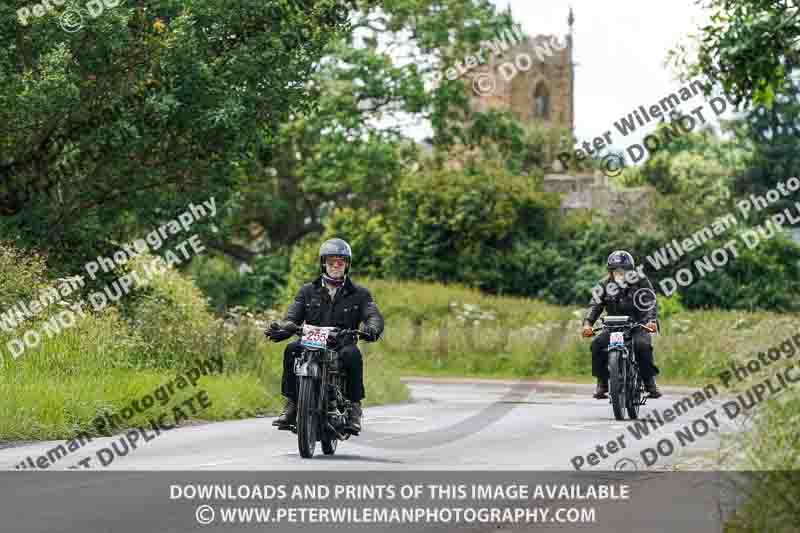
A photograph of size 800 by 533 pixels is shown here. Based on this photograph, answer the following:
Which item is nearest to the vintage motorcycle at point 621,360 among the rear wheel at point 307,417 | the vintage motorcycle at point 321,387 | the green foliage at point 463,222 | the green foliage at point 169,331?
the vintage motorcycle at point 321,387

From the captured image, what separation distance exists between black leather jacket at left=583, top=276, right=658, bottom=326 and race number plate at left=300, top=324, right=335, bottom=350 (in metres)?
6.26

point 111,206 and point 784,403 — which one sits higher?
point 111,206

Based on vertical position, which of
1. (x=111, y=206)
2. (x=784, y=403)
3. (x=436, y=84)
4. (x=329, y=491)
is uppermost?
(x=436, y=84)

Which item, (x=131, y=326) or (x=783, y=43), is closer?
(x=783, y=43)

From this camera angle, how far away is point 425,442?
56.4 ft

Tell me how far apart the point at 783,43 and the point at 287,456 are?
5968mm

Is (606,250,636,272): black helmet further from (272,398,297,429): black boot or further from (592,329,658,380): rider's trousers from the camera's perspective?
(272,398,297,429): black boot

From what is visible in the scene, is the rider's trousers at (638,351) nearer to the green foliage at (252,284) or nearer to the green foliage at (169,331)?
the green foliage at (169,331)

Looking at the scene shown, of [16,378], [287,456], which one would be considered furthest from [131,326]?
[287,456]

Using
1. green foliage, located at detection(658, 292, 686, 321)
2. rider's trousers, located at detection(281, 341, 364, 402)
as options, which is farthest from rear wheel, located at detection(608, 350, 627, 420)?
green foliage, located at detection(658, 292, 686, 321)

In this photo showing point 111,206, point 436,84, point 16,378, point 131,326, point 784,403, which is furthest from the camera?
point 436,84

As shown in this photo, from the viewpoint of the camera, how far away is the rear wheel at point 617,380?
754 inches

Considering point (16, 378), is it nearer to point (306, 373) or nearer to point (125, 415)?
point (125, 415)

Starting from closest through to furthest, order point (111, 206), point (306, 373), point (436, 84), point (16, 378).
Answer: point (306, 373), point (16, 378), point (111, 206), point (436, 84)
